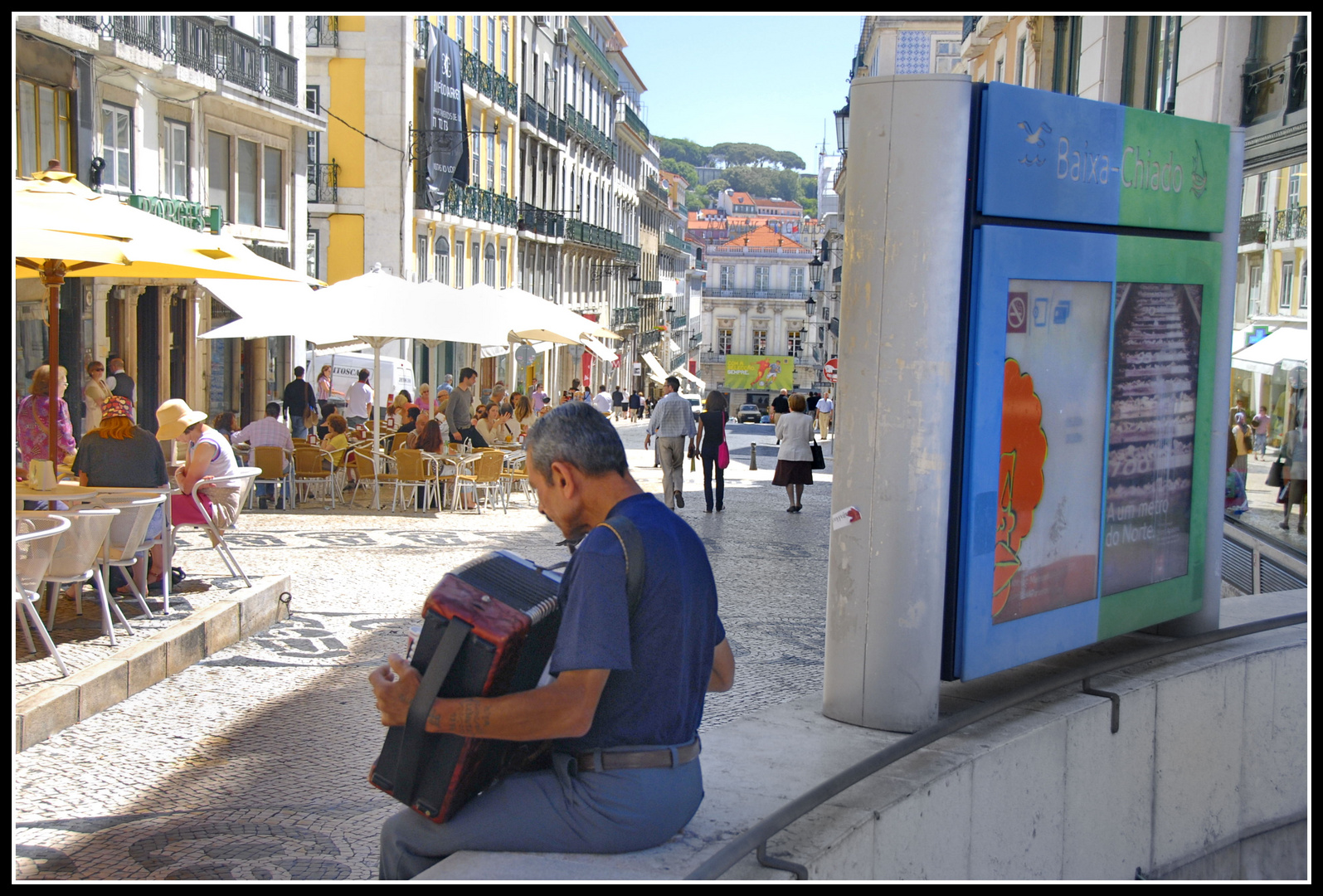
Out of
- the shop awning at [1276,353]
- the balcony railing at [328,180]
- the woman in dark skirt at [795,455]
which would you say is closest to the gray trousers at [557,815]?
the shop awning at [1276,353]

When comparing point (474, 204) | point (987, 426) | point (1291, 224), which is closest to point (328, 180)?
point (474, 204)

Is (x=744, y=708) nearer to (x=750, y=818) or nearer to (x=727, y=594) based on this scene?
(x=750, y=818)

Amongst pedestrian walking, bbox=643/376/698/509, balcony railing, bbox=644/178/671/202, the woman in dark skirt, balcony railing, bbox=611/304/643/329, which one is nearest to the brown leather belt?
pedestrian walking, bbox=643/376/698/509

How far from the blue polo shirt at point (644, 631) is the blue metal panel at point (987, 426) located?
184 centimetres

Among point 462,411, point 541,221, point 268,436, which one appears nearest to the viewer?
point 268,436

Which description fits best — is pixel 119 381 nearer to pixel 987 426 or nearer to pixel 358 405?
pixel 358 405

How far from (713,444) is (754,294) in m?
106

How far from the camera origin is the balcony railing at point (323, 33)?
110 feet

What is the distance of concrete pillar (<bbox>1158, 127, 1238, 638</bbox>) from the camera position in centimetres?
620

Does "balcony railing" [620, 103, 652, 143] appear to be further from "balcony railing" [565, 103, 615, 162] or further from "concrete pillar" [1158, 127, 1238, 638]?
"concrete pillar" [1158, 127, 1238, 638]

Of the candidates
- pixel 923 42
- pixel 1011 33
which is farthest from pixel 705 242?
pixel 1011 33

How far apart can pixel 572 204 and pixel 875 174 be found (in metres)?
56.0

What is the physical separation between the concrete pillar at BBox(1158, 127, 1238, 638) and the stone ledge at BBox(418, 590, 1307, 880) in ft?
0.99

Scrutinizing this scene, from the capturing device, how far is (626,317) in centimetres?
7769
